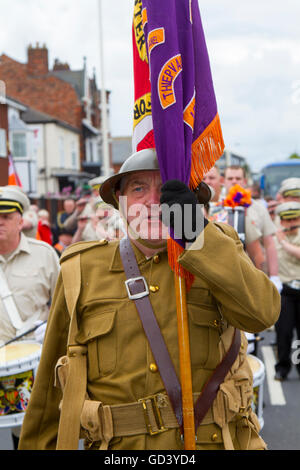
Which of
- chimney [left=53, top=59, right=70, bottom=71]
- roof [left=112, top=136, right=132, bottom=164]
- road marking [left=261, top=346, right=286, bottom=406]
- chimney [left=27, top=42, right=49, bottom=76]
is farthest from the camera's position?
roof [left=112, top=136, right=132, bottom=164]

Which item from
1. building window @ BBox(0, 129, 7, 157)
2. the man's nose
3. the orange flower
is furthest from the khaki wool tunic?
building window @ BBox(0, 129, 7, 157)

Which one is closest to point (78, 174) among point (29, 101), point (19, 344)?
point (29, 101)

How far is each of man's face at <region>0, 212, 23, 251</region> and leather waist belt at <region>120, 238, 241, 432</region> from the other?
2.31m

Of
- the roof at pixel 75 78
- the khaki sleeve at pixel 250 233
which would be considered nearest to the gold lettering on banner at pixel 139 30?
the khaki sleeve at pixel 250 233

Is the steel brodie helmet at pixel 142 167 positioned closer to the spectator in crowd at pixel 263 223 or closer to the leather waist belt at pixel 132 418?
the leather waist belt at pixel 132 418

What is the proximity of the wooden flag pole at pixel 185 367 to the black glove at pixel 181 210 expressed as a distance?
0.78ft

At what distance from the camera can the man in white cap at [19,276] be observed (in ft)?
13.6

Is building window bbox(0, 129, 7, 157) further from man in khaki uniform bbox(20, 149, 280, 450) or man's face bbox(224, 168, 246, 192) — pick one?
man in khaki uniform bbox(20, 149, 280, 450)

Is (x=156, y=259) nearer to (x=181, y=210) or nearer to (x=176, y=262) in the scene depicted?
(x=176, y=262)

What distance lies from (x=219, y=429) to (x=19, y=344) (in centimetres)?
217

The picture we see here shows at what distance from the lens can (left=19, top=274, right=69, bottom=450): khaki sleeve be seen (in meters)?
2.37

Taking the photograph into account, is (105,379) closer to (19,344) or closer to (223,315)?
(223,315)

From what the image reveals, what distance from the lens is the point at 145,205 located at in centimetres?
221

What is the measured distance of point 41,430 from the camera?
2.41 metres
